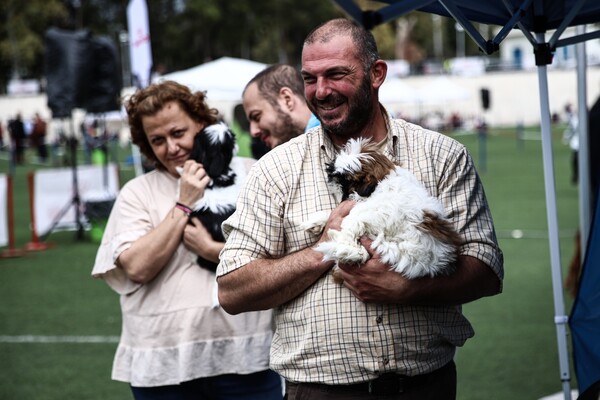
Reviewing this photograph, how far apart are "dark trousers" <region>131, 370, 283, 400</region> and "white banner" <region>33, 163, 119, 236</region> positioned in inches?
456

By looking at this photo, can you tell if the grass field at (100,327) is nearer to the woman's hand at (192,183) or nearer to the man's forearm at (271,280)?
the woman's hand at (192,183)

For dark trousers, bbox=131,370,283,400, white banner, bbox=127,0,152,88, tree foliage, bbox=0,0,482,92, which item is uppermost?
tree foliage, bbox=0,0,482,92

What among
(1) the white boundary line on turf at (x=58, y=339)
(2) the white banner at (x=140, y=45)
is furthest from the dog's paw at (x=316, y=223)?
(2) the white banner at (x=140, y=45)

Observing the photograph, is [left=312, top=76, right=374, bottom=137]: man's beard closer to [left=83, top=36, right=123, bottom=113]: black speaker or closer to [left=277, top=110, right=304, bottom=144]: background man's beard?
[left=277, top=110, right=304, bottom=144]: background man's beard

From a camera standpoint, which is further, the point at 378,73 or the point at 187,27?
the point at 187,27

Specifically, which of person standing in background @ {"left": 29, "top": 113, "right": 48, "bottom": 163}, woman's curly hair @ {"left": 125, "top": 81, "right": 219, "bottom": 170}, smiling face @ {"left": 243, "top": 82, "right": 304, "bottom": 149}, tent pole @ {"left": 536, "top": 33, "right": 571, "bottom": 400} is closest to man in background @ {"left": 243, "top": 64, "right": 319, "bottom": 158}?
smiling face @ {"left": 243, "top": 82, "right": 304, "bottom": 149}

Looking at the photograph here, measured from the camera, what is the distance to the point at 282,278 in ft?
9.42

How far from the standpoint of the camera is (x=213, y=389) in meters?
3.91

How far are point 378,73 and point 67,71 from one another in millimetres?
12221

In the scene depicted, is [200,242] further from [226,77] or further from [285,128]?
[226,77]

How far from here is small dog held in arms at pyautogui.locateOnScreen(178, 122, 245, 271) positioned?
3.85m

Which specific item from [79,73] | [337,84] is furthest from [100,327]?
[337,84]

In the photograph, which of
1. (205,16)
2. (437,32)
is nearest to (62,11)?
(205,16)

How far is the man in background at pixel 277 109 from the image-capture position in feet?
14.5
